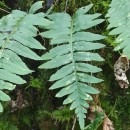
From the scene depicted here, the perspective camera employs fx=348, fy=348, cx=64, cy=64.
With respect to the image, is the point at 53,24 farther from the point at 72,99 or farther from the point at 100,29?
the point at 72,99

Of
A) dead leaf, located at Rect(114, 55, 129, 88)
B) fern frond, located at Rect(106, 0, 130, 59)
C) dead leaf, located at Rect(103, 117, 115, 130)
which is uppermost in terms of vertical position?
fern frond, located at Rect(106, 0, 130, 59)

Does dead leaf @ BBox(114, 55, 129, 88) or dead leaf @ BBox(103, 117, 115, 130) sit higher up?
dead leaf @ BBox(114, 55, 129, 88)

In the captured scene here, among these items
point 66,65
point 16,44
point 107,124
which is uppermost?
point 16,44

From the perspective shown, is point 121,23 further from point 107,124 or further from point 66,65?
point 107,124

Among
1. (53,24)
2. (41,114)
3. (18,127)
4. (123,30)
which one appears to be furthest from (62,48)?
(18,127)

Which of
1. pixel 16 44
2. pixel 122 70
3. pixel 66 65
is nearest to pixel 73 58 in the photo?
pixel 66 65

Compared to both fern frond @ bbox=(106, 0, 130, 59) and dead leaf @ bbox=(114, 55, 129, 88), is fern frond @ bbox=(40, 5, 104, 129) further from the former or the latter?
dead leaf @ bbox=(114, 55, 129, 88)

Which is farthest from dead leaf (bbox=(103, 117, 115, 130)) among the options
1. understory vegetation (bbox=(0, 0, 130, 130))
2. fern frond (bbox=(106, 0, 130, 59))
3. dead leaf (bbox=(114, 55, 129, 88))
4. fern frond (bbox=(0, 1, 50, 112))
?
fern frond (bbox=(0, 1, 50, 112))
